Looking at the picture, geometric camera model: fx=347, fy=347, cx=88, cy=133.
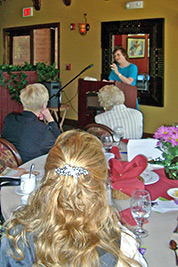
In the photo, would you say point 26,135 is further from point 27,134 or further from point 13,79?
point 13,79

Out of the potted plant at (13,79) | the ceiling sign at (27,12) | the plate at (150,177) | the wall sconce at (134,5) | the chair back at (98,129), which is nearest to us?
the plate at (150,177)

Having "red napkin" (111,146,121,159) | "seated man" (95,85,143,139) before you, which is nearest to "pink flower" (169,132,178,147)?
"red napkin" (111,146,121,159)

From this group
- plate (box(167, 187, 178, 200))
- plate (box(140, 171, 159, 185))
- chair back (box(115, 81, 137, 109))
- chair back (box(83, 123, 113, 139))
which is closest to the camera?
plate (box(167, 187, 178, 200))

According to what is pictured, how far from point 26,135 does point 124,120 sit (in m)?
0.99

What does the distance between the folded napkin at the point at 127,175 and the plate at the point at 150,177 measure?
0.61ft

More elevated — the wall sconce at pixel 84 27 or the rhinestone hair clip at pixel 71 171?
the wall sconce at pixel 84 27

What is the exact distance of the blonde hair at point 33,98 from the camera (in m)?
2.87

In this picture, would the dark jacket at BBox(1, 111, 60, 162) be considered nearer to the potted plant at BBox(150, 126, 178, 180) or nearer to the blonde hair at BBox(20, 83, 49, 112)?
the blonde hair at BBox(20, 83, 49, 112)

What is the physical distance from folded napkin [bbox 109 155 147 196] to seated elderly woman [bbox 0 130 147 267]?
640mm

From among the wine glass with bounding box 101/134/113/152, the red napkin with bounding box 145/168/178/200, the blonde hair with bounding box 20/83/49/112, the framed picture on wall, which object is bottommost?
the red napkin with bounding box 145/168/178/200

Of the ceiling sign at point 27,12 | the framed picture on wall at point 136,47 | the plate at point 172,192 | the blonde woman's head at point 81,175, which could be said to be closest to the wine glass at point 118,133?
the plate at point 172,192

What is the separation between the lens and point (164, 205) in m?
1.67

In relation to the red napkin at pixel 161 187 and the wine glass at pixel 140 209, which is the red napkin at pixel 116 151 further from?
the wine glass at pixel 140 209

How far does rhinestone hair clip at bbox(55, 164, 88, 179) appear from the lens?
0.99 m
